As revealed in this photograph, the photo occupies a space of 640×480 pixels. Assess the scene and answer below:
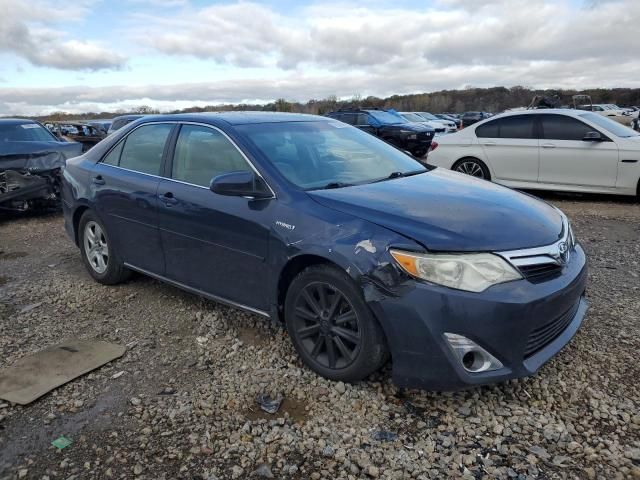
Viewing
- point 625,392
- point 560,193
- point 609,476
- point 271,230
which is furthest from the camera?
point 560,193

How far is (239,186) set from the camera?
11.3 feet

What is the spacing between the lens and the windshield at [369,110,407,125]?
17219mm

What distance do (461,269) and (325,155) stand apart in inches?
64.3

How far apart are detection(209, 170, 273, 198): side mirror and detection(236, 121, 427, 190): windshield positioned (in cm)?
20

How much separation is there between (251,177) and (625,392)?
2.57 m

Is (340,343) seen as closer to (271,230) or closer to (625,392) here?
(271,230)

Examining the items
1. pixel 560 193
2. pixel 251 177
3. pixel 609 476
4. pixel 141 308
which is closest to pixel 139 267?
pixel 141 308

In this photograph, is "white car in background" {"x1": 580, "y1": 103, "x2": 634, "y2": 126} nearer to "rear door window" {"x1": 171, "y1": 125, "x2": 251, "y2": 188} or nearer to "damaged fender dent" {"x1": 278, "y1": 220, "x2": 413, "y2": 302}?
"rear door window" {"x1": 171, "y1": 125, "x2": 251, "y2": 188}

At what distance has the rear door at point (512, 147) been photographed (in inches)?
351

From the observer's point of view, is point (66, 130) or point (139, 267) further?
point (66, 130)

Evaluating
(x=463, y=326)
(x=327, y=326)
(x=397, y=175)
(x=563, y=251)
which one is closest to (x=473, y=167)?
(x=397, y=175)

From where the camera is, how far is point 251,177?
350 cm

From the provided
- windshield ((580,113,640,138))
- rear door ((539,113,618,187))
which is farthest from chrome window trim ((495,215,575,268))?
windshield ((580,113,640,138))

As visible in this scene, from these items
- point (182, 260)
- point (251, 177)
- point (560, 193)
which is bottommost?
point (560, 193)
